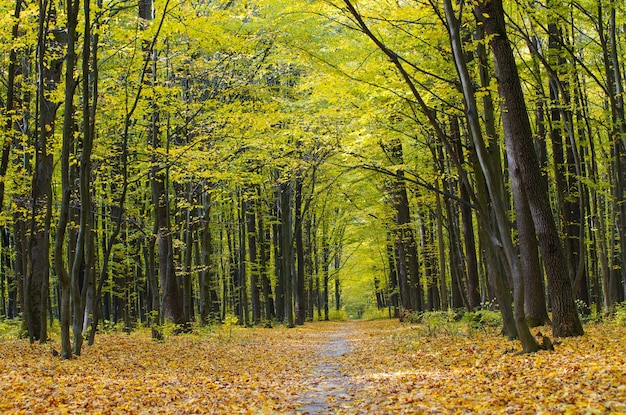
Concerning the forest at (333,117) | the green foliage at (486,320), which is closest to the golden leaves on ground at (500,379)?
the forest at (333,117)

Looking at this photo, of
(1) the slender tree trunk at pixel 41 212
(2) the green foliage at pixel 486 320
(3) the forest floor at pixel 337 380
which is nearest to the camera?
(3) the forest floor at pixel 337 380

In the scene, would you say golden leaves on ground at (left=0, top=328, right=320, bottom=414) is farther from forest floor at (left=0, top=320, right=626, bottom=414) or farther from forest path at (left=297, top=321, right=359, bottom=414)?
forest path at (left=297, top=321, right=359, bottom=414)

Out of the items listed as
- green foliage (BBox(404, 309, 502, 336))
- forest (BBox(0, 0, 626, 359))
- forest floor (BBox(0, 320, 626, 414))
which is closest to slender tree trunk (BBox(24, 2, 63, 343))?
forest (BBox(0, 0, 626, 359))

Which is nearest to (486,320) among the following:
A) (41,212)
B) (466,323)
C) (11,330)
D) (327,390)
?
(466,323)

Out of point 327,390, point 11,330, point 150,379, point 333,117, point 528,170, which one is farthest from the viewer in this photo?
point 11,330

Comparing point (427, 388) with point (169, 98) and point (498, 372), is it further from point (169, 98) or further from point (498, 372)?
point (169, 98)

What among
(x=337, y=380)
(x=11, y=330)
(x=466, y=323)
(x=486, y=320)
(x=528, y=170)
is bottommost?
(x=337, y=380)

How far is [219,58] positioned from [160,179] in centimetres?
468

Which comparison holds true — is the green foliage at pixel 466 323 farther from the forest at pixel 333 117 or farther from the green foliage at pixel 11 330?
the green foliage at pixel 11 330

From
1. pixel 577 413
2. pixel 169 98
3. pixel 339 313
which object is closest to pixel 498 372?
pixel 577 413

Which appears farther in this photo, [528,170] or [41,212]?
[41,212]

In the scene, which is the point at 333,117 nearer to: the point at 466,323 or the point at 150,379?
the point at 466,323

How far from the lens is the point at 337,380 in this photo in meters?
8.58

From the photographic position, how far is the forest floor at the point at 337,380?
548 centimetres
